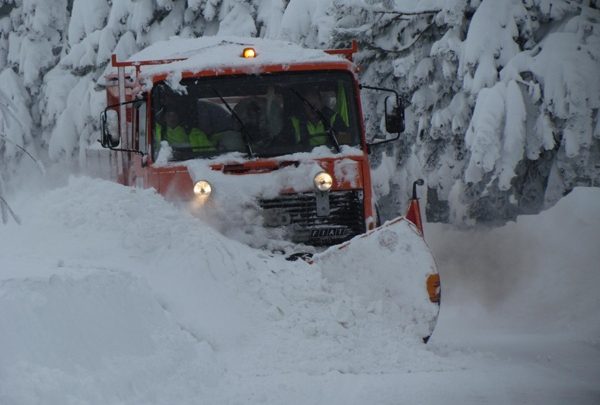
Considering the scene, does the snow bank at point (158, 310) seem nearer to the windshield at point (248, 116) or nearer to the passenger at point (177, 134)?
the passenger at point (177, 134)

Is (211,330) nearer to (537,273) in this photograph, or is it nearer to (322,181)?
(322,181)

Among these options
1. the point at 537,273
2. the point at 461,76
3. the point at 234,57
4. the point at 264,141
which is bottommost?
the point at 537,273

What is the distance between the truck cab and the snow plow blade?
977 mm

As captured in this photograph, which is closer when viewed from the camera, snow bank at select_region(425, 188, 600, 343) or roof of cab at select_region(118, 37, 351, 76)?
roof of cab at select_region(118, 37, 351, 76)

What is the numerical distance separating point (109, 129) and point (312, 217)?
2049 mm

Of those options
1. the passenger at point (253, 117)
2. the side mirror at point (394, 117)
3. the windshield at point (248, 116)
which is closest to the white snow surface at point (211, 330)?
the windshield at point (248, 116)

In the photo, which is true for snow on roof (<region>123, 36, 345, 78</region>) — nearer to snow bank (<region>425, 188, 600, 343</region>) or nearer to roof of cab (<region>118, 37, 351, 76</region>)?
roof of cab (<region>118, 37, 351, 76</region>)

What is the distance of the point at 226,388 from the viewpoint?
6129 millimetres

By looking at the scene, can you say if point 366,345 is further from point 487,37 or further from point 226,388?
point 487,37

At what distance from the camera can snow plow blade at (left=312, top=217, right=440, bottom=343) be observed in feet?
25.2

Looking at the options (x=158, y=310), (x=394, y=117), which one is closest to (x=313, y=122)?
(x=394, y=117)

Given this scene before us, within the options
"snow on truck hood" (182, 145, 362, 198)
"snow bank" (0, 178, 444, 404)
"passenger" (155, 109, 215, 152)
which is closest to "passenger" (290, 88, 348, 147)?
"snow on truck hood" (182, 145, 362, 198)

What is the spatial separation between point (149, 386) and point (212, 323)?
4.41 ft

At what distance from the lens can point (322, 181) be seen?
8812mm
